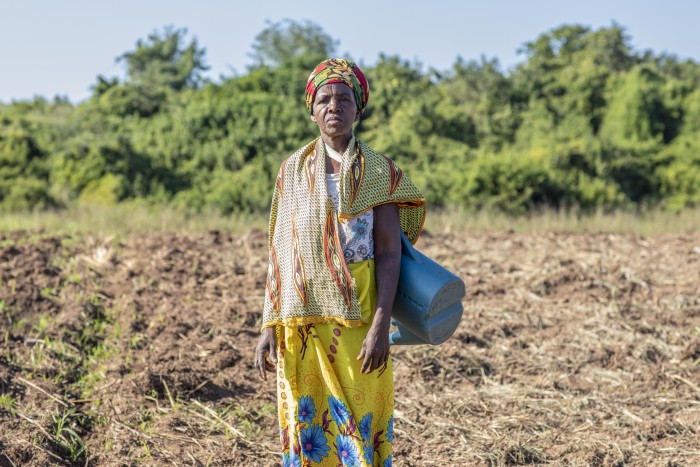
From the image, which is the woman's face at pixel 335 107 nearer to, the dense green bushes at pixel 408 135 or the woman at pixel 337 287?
the woman at pixel 337 287

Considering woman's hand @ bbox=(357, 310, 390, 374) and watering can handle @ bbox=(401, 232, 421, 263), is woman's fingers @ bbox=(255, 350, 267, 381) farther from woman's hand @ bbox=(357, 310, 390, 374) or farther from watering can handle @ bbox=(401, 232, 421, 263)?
watering can handle @ bbox=(401, 232, 421, 263)

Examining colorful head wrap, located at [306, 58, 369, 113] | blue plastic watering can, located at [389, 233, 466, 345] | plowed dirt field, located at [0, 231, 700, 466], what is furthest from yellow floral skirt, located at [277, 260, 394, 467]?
plowed dirt field, located at [0, 231, 700, 466]

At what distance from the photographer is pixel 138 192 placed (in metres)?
13.5

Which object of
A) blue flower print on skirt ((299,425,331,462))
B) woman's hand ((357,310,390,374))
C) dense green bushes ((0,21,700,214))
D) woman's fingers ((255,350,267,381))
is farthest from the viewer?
dense green bushes ((0,21,700,214))

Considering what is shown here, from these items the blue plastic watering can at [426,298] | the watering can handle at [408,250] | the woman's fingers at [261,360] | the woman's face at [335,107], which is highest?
the woman's face at [335,107]

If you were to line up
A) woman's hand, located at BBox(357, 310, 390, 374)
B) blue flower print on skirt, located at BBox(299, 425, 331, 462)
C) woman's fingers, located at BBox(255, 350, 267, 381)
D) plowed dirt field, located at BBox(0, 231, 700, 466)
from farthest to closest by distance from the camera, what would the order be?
plowed dirt field, located at BBox(0, 231, 700, 466) → woman's fingers, located at BBox(255, 350, 267, 381) → blue flower print on skirt, located at BBox(299, 425, 331, 462) → woman's hand, located at BBox(357, 310, 390, 374)

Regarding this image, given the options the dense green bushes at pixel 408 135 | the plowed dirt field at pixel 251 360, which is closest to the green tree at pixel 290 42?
the dense green bushes at pixel 408 135

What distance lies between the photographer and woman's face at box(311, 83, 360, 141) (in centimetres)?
289

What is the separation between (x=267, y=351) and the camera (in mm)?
3080

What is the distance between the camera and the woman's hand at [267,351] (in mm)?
3045

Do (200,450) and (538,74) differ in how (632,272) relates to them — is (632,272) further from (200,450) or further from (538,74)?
(538,74)

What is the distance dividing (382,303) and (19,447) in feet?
7.04

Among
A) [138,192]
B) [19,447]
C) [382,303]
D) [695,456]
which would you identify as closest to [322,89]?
[382,303]

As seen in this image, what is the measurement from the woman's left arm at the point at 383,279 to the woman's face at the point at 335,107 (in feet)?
1.00
